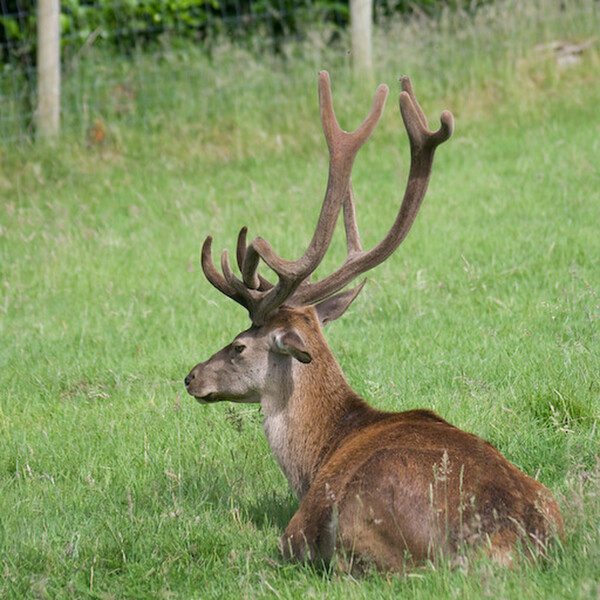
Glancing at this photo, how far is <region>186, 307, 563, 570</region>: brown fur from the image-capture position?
156 inches

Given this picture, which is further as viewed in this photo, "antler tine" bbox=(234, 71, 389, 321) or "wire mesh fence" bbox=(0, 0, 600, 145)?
"wire mesh fence" bbox=(0, 0, 600, 145)

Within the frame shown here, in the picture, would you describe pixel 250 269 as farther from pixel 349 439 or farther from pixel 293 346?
pixel 349 439

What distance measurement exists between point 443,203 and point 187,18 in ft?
23.1

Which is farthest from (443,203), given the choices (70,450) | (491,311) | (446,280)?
(70,450)

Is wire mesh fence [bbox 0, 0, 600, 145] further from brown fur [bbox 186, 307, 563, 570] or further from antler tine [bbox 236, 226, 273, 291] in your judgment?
brown fur [bbox 186, 307, 563, 570]

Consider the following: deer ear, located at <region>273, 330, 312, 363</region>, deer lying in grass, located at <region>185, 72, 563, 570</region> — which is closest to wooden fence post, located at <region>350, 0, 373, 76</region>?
deer lying in grass, located at <region>185, 72, 563, 570</region>

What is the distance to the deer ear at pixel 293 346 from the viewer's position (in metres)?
4.70

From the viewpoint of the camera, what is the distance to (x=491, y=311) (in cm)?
730

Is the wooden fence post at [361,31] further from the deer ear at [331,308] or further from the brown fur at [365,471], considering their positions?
the brown fur at [365,471]

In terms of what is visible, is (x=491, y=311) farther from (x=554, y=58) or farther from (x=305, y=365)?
(x=554, y=58)

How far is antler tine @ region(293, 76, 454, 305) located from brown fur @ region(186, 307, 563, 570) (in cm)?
15

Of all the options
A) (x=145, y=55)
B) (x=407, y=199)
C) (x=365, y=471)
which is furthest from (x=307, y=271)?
(x=145, y=55)

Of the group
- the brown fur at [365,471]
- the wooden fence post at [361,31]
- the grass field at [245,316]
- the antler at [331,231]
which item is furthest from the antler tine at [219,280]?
the wooden fence post at [361,31]

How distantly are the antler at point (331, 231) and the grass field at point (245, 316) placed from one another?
2.91 ft
